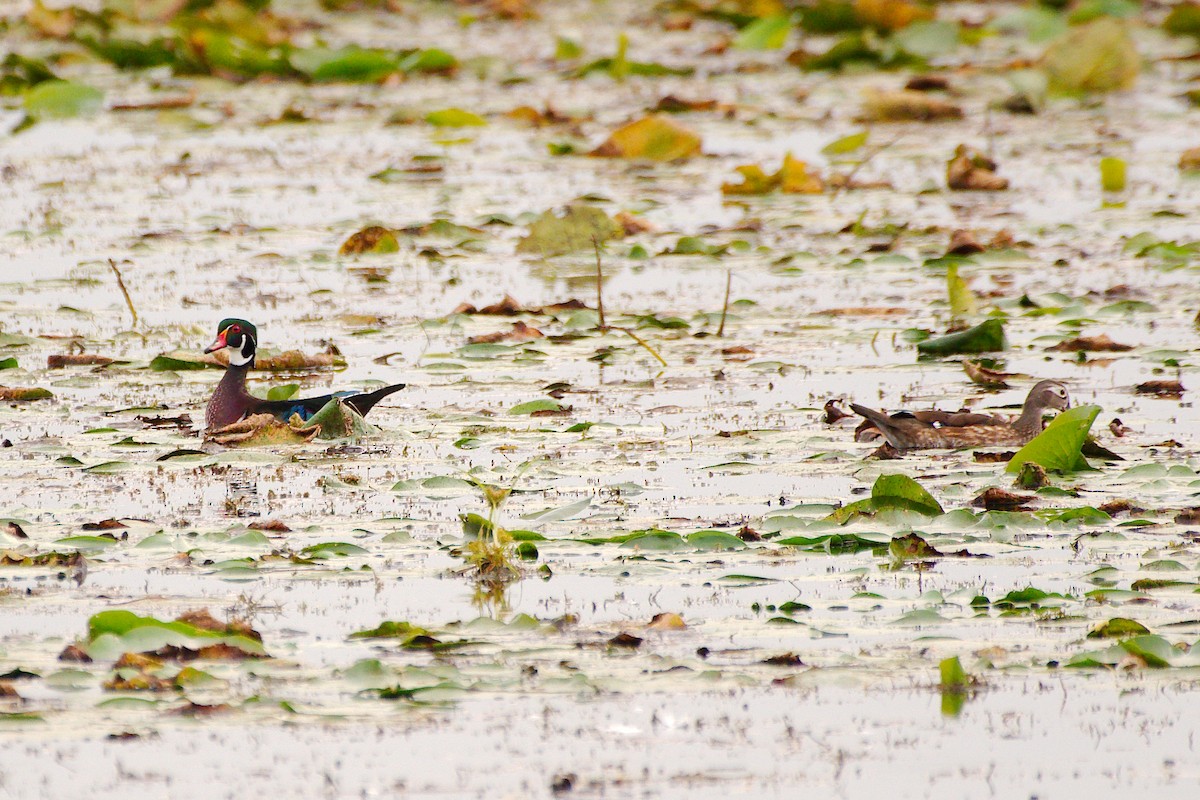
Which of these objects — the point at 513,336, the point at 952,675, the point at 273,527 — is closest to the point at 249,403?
the point at 273,527

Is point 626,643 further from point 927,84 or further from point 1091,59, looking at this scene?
point 1091,59

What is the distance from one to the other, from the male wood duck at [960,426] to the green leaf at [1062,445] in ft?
1.48

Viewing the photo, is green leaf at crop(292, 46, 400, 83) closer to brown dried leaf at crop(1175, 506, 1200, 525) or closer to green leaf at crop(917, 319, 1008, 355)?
green leaf at crop(917, 319, 1008, 355)

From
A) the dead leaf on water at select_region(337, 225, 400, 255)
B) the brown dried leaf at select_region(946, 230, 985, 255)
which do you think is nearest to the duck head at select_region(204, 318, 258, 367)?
the dead leaf on water at select_region(337, 225, 400, 255)

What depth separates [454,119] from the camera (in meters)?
16.0

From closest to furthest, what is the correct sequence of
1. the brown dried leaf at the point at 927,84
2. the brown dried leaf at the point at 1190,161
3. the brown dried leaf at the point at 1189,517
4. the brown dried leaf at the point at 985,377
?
the brown dried leaf at the point at 1189,517 < the brown dried leaf at the point at 985,377 < the brown dried leaf at the point at 1190,161 < the brown dried leaf at the point at 927,84

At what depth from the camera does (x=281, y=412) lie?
7.17m

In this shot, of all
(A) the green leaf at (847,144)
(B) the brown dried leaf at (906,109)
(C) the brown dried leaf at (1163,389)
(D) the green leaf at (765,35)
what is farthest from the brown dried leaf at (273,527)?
(D) the green leaf at (765,35)

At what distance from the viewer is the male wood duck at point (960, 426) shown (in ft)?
22.4

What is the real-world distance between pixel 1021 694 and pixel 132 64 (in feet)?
53.3

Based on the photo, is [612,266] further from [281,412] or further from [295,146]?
[295,146]

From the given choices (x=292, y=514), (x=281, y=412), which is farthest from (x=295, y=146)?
(x=292, y=514)

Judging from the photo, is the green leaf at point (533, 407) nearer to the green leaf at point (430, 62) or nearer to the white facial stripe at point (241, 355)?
the white facial stripe at point (241, 355)

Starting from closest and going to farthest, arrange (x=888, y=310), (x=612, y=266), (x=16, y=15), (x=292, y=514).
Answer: (x=292, y=514), (x=888, y=310), (x=612, y=266), (x=16, y=15)
